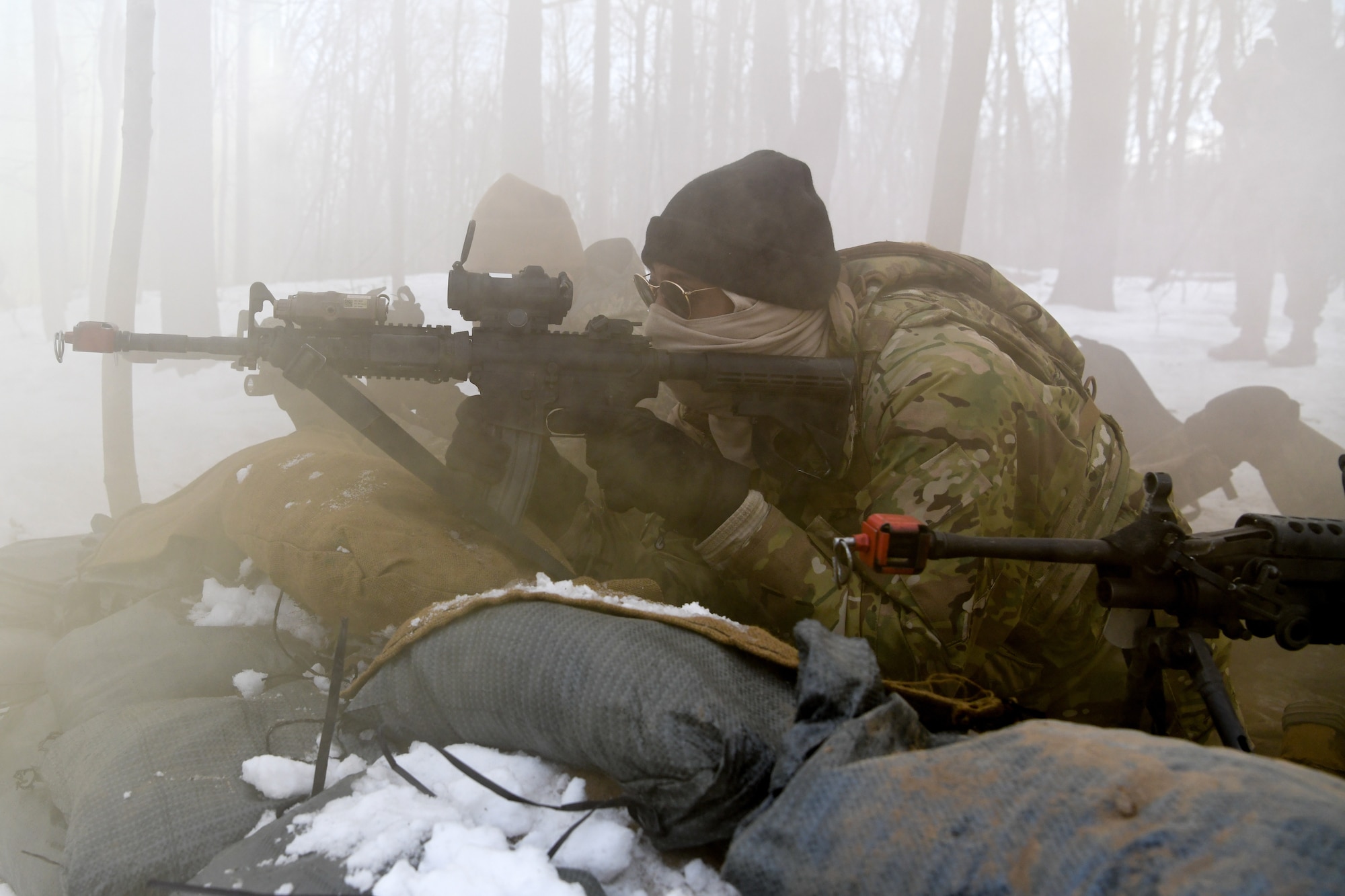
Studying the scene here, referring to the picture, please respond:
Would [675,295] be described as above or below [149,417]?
above

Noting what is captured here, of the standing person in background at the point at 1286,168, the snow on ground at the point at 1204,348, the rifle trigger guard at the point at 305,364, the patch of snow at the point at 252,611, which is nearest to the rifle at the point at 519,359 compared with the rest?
the rifle trigger guard at the point at 305,364

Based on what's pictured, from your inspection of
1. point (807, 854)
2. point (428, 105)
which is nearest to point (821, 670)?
point (807, 854)

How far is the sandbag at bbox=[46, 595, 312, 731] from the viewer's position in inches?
68.8

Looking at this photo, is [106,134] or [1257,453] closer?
[1257,453]

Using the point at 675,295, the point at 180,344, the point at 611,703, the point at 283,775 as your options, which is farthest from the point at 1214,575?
the point at 180,344

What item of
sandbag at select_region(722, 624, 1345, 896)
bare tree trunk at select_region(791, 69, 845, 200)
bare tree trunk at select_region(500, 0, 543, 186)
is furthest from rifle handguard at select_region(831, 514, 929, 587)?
bare tree trunk at select_region(791, 69, 845, 200)

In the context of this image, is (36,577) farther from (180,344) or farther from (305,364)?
(305,364)

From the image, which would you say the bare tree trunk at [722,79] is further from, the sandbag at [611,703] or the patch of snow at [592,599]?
the sandbag at [611,703]

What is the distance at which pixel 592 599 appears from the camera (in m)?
1.26

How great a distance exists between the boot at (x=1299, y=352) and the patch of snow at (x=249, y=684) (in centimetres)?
456

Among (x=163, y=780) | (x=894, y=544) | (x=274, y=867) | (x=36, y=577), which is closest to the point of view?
(x=894, y=544)

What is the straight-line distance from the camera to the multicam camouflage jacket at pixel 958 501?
1.47 meters

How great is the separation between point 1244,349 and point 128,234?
16.4 ft

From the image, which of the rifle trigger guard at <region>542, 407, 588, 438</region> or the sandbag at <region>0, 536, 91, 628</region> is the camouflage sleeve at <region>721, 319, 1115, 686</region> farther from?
the sandbag at <region>0, 536, 91, 628</region>
